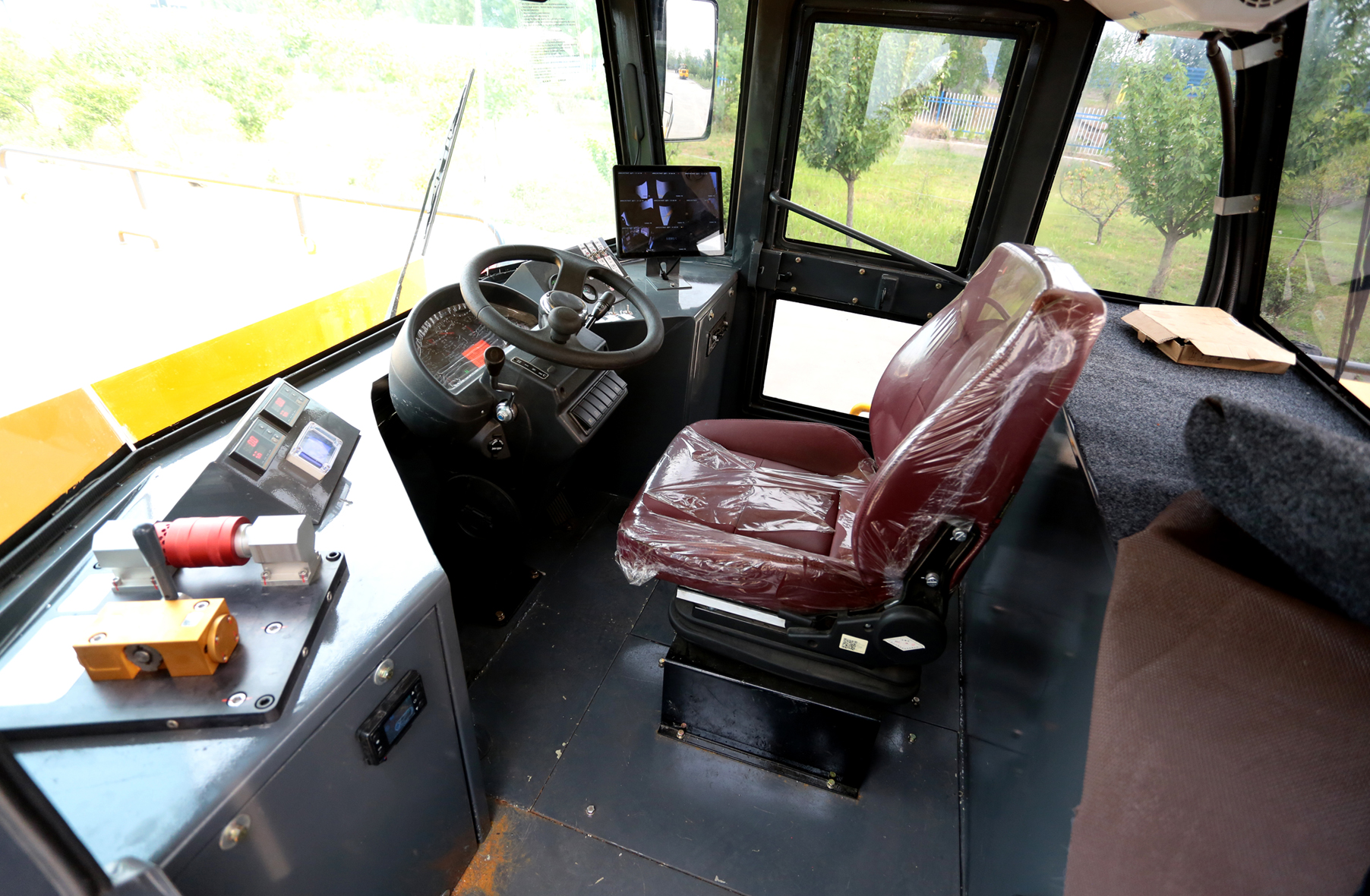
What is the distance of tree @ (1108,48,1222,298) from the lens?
192 cm

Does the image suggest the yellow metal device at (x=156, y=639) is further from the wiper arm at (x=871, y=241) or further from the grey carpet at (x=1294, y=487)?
the wiper arm at (x=871, y=241)

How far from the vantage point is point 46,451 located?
97 cm

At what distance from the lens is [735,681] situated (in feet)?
4.82

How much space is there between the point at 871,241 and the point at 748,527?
134 centimetres

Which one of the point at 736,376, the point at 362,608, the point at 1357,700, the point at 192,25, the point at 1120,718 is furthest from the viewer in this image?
the point at 736,376

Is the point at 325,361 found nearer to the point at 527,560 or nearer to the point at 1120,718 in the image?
the point at 527,560

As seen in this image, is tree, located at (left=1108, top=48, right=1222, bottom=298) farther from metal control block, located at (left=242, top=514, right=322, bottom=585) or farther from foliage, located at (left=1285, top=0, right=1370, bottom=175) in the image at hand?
metal control block, located at (left=242, top=514, right=322, bottom=585)

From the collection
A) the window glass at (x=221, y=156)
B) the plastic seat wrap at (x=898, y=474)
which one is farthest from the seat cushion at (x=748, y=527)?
the window glass at (x=221, y=156)

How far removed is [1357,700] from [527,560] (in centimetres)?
197

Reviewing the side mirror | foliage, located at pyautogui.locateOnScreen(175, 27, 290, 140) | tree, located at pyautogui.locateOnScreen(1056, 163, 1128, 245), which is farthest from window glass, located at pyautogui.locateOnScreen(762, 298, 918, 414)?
foliage, located at pyautogui.locateOnScreen(175, 27, 290, 140)

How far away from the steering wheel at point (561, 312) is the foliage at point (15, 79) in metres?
0.65

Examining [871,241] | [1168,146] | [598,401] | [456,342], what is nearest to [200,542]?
[456,342]

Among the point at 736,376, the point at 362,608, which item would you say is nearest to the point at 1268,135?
the point at 736,376

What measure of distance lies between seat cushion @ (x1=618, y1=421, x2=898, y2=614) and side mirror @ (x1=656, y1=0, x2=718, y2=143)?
4.52 feet
